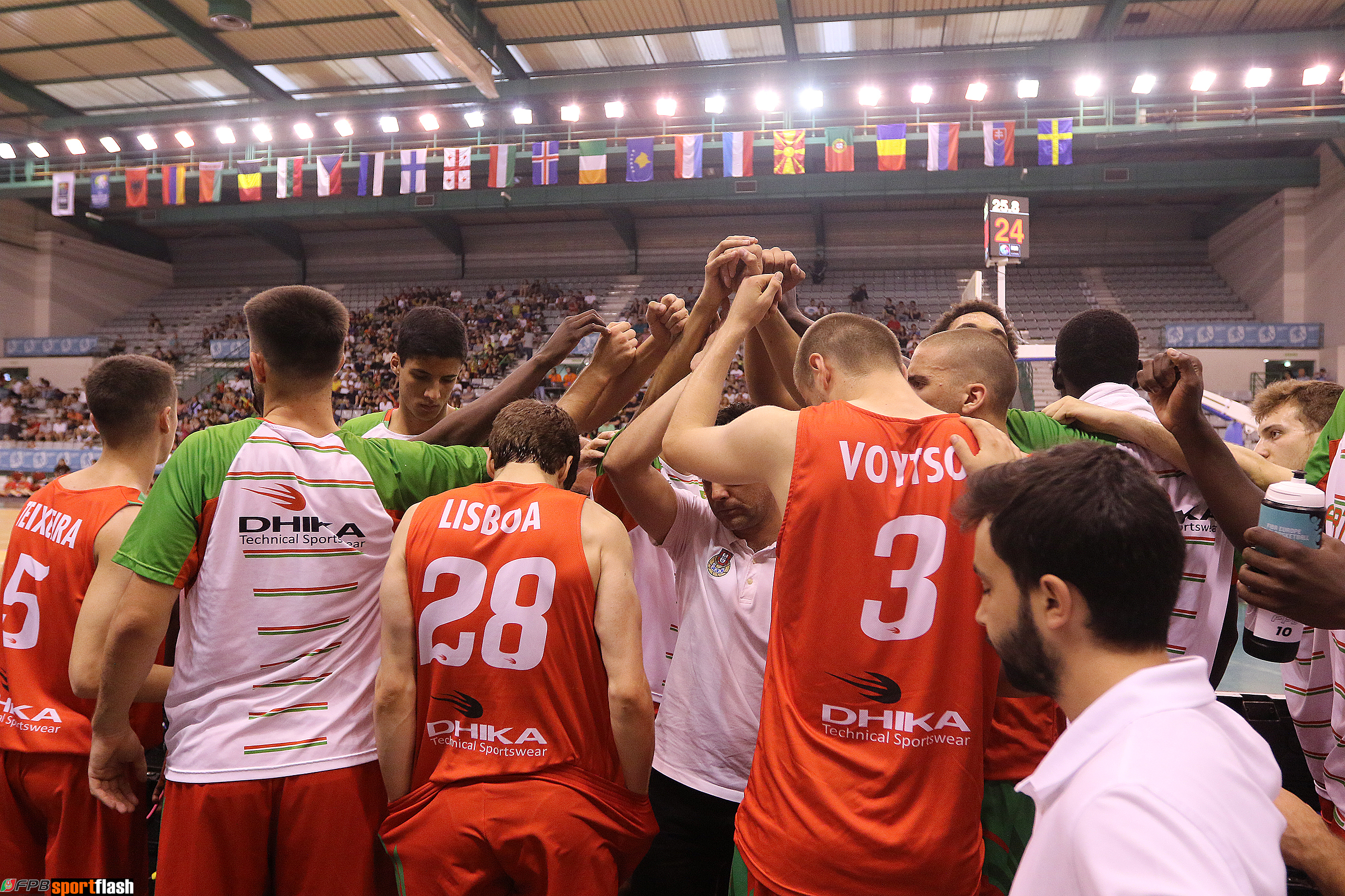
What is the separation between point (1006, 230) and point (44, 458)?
71.6 ft

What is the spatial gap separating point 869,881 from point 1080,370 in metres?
2.03

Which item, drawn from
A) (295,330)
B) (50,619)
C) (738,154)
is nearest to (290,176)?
(738,154)

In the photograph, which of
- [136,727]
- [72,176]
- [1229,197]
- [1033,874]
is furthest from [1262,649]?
[72,176]

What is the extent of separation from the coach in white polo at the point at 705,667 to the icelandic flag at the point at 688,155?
1725 cm

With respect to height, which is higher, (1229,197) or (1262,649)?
(1229,197)

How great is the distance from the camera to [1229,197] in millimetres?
20812

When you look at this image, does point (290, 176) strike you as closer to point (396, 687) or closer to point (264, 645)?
point (264, 645)

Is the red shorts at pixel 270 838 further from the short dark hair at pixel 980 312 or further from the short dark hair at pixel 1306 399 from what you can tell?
the short dark hair at pixel 1306 399

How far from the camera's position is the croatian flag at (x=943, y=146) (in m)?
17.5

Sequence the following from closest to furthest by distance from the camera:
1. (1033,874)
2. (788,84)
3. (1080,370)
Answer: (1033,874)
(1080,370)
(788,84)

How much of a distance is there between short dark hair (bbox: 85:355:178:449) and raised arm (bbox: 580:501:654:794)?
170 centimetres

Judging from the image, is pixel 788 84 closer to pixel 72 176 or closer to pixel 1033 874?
pixel 72 176

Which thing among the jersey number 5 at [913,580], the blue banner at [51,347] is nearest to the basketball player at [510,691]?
the jersey number 5 at [913,580]

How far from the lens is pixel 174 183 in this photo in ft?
69.3
